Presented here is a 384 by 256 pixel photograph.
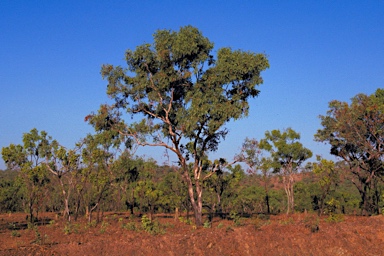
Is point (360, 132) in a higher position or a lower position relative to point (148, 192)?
higher

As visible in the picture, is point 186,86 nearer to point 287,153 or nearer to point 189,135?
point 189,135

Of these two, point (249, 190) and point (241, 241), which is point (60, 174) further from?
point (249, 190)

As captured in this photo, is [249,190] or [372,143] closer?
[372,143]

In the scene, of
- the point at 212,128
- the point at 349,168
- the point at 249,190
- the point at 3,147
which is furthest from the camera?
the point at 249,190

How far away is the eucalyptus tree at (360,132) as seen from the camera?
34219 mm

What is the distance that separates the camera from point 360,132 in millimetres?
35500

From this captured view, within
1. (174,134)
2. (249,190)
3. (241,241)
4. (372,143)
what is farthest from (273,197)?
(241,241)

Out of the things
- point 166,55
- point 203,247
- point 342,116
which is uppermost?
point 166,55

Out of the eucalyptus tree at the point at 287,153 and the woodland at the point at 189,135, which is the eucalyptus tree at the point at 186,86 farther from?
the eucalyptus tree at the point at 287,153

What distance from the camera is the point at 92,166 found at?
3559cm

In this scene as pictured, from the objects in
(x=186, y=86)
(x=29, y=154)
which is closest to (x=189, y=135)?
(x=186, y=86)

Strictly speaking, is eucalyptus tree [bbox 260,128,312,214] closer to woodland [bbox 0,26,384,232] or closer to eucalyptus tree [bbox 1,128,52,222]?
woodland [bbox 0,26,384,232]

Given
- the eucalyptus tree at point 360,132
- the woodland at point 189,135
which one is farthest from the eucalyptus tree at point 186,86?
the eucalyptus tree at point 360,132

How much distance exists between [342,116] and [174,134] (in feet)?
57.2
